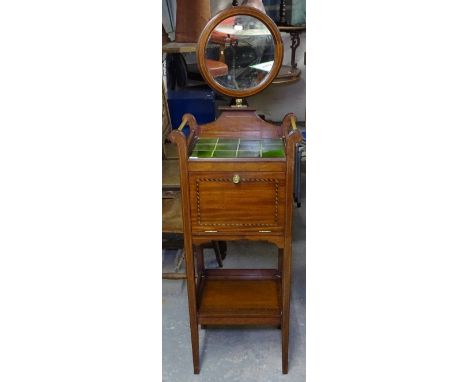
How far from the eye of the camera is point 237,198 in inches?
62.1

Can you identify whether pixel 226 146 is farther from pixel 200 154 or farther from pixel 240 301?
pixel 240 301

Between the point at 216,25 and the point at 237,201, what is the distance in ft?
2.02

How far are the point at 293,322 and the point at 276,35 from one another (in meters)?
1.23

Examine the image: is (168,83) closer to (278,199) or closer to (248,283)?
(248,283)

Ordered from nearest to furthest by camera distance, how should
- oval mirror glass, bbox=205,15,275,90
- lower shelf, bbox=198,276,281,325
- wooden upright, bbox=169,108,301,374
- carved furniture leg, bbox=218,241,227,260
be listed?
1. wooden upright, bbox=169,108,301,374
2. oval mirror glass, bbox=205,15,275,90
3. lower shelf, bbox=198,276,281,325
4. carved furniture leg, bbox=218,241,227,260

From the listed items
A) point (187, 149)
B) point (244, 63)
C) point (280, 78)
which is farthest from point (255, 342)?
point (280, 78)

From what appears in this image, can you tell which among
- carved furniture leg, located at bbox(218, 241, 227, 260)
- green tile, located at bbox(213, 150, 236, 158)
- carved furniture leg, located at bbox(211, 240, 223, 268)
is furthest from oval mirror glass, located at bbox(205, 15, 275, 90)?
carved furniture leg, located at bbox(218, 241, 227, 260)

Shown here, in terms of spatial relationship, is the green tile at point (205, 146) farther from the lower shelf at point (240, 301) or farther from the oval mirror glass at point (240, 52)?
the lower shelf at point (240, 301)

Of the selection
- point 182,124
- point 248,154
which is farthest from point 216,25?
point 248,154

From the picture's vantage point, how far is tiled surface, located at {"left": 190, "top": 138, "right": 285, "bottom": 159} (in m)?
1.59

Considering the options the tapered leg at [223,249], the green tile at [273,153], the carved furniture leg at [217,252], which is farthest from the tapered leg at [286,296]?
the tapered leg at [223,249]

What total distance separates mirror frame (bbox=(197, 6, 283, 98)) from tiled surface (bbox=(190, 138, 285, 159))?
6.8 inches

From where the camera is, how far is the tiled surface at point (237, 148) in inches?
62.5

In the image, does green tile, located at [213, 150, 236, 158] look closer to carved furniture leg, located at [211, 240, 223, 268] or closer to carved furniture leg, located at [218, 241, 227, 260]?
carved furniture leg, located at [211, 240, 223, 268]
